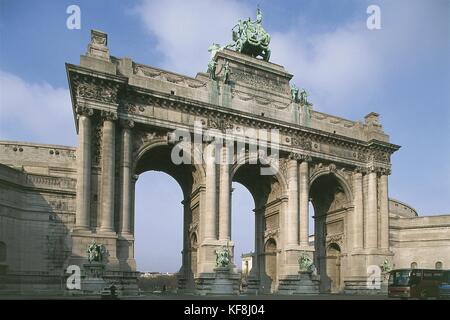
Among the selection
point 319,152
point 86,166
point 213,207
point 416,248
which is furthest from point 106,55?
point 416,248

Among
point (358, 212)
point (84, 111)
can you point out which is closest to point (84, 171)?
point (84, 111)

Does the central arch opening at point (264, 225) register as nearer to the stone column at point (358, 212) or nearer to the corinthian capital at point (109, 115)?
the stone column at point (358, 212)

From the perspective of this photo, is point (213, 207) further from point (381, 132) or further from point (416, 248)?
point (416, 248)

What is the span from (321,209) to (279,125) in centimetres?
1428

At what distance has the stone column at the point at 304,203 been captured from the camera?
4359cm

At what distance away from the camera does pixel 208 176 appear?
3997cm

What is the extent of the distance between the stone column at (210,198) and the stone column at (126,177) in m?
6.55

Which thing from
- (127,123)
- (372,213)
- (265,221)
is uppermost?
(127,123)

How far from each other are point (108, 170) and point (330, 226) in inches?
1069

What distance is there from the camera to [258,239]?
4866cm

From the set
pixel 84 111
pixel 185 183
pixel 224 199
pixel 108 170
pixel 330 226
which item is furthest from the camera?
pixel 330 226

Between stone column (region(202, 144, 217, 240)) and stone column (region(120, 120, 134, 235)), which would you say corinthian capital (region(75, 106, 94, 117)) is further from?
stone column (region(202, 144, 217, 240))

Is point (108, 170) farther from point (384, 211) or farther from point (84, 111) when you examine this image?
point (384, 211)

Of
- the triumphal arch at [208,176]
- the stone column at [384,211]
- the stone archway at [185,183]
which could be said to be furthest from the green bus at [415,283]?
the stone archway at [185,183]
